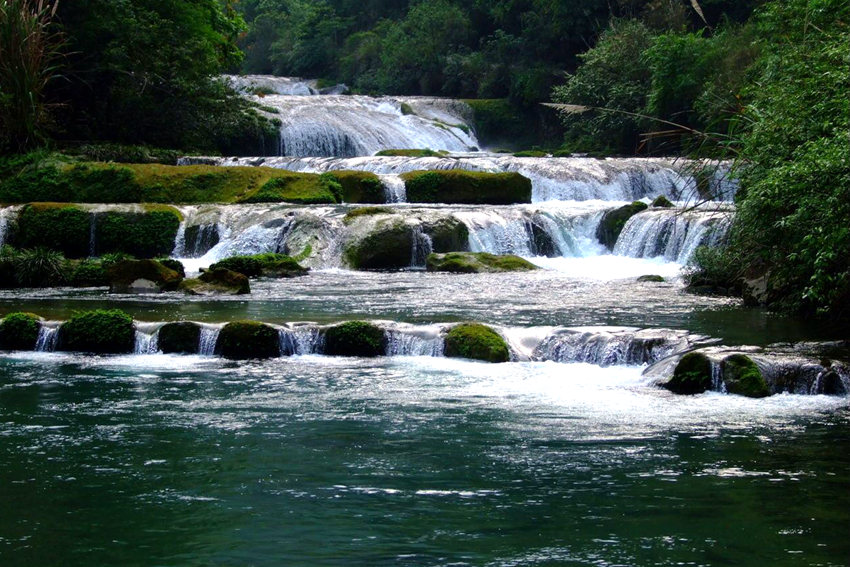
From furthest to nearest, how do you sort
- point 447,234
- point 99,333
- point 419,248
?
point 447,234 < point 419,248 < point 99,333

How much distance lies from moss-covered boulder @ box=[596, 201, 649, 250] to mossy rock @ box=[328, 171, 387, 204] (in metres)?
6.02

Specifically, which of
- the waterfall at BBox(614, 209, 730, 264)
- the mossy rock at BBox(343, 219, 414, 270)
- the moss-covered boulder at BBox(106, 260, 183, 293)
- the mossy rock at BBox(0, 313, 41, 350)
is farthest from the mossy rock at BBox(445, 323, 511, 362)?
the waterfall at BBox(614, 209, 730, 264)

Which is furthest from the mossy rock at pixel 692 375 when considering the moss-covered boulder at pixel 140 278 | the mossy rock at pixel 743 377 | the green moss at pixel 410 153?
the green moss at pixel 410 153

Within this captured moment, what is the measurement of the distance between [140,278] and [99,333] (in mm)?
5027

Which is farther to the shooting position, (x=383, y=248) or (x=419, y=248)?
(x=419, y=248)

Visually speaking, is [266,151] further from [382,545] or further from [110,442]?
[382,545]

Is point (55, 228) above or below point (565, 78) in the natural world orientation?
below

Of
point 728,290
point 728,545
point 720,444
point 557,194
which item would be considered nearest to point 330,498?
point 728,545

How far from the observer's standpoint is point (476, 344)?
13844mm

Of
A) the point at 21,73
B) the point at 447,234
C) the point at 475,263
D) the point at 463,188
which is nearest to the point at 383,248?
the point at 447,234

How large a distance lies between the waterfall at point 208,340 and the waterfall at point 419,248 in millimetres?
9632

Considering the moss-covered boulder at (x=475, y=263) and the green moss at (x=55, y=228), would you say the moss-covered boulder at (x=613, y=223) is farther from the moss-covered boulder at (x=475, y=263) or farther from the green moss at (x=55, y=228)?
the green moss at (x=55, y=228)

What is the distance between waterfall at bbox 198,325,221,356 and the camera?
14406mm

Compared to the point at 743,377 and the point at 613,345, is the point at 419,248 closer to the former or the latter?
the point at 613,345
